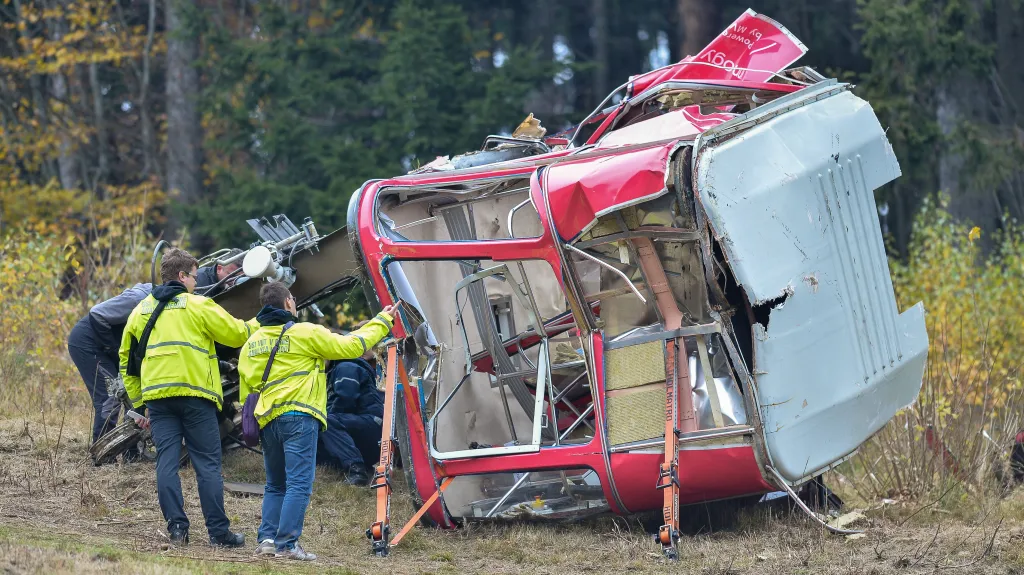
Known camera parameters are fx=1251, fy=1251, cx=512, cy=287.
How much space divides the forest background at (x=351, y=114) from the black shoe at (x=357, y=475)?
3.28 m

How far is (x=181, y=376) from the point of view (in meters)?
6.97

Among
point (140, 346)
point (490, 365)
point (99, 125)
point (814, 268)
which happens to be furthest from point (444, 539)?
point (99, 125)

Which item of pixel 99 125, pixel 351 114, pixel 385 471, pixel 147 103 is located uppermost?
pixel 147 103

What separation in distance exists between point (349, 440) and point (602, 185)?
11.4 ft

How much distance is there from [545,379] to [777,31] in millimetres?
3637

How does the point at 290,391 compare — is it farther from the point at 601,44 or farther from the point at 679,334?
the point at 601,44

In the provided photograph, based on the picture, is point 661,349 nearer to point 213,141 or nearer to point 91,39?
point 213,141

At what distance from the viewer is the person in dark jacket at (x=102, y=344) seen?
30.0 feet

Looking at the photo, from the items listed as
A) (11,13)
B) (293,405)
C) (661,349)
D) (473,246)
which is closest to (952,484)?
(661,349)

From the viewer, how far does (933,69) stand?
17750 millimetres

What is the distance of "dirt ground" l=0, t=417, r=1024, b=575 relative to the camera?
6730mm

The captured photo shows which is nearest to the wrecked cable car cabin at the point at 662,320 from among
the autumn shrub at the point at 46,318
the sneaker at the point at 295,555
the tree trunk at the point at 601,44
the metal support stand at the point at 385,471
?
the metal support stand at the point at 385,471

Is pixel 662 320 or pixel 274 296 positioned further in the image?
pixel 662 320

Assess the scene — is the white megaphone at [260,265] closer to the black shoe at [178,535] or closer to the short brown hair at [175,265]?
the short brown hair at [175,265]
